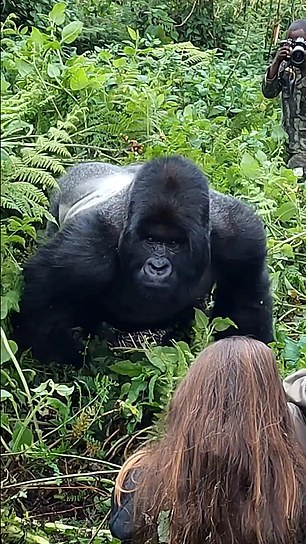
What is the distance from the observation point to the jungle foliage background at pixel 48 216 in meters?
2.69

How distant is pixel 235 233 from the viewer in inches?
145

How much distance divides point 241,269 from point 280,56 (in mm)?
2995

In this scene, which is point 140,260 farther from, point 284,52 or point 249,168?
point 284,52

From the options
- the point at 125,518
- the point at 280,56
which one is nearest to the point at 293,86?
the point at 280,56

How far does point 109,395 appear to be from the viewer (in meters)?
3.18

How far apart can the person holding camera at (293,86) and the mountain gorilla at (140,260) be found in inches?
103

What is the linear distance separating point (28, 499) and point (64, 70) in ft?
6.59

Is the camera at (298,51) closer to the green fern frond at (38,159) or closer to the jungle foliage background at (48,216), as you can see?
the jungle foliage background at (48,216)

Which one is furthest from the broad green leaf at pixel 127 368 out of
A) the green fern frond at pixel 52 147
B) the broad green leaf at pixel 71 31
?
the broad green leaf at pixel 71 31

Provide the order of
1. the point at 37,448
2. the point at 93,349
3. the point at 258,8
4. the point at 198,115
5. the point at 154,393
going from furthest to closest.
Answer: the point at 258,8, the point at 198,115, the point at 93,349, the point at 154,393, the point at 37,448

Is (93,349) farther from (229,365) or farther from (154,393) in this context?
(229,365)

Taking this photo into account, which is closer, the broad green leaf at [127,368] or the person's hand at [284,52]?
the broad green leaf at [127,368]

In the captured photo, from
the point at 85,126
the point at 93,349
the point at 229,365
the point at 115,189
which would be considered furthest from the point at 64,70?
the point at 229,365

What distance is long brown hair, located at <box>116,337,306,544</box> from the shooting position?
210 cm
